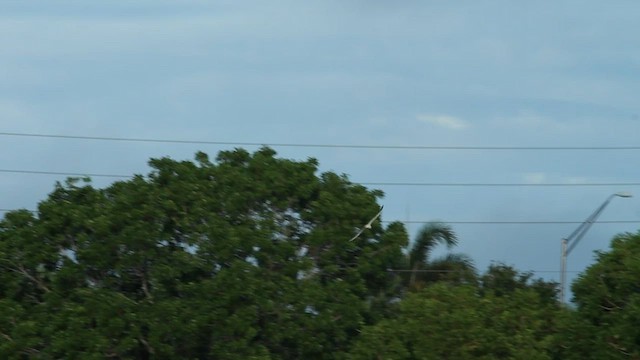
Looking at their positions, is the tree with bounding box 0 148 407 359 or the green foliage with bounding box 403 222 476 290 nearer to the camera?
the tree with bounding box 0 148 407 359

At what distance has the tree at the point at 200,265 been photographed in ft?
91.9

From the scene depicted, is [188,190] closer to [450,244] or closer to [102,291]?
[102,291]

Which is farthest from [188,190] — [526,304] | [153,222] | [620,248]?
[620,248]

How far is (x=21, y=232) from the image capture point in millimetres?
30266

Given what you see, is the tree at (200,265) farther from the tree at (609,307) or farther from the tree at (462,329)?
the tree at (609,307)

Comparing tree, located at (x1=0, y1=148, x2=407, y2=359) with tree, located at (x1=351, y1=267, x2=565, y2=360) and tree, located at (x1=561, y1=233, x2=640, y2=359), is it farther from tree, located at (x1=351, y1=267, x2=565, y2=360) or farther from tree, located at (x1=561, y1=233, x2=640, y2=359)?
tree, located at (x1=561, y1=233, x2=640, y2=359)

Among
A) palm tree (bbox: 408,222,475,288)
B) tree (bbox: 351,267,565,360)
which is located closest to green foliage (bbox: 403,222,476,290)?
palm tree (bbox: 408,222,475,288)

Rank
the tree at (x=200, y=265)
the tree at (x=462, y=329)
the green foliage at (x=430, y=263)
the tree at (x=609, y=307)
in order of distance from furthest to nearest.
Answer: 1. the green foliage at (x=430, y=263)
2. the tree at (x=200, y=265)
3. the tree at (x=462, y=329)
4. the tree at (x=609, y=307)

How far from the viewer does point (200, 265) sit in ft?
93.6

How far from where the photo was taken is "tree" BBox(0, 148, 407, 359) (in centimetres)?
2802

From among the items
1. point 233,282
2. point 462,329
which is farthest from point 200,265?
point 462,329

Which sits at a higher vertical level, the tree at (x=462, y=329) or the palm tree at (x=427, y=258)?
the palm tree at (x=427, y=258)

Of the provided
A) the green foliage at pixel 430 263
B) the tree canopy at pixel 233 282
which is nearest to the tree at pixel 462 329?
the tree canopy at pixel 233 282

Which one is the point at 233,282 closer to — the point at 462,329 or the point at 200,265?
the point at 200,265
